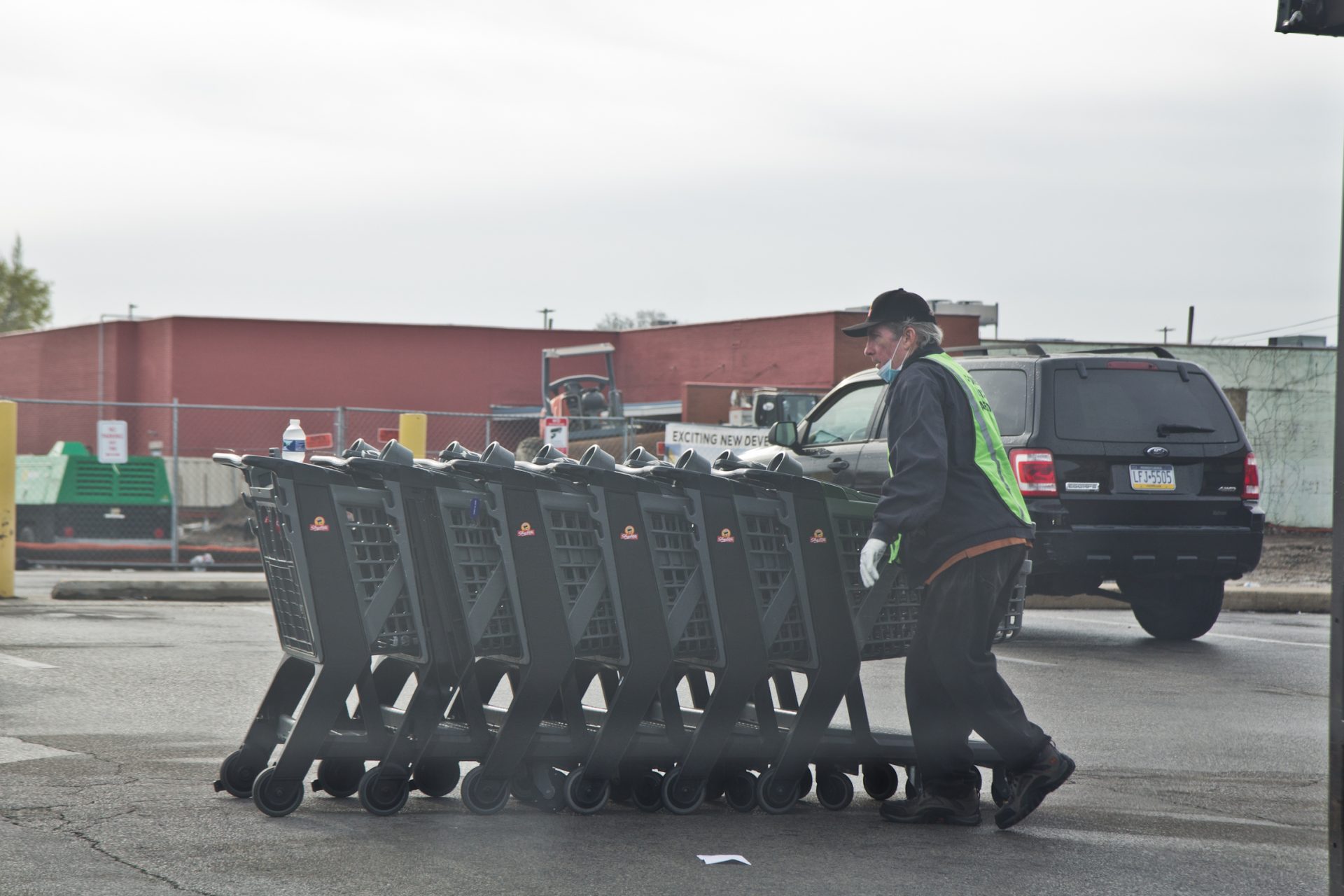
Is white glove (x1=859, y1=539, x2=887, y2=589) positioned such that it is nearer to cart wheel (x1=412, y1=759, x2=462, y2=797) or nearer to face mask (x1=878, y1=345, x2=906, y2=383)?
face mask (x1=878, y1=345, x2=906, y2=383)

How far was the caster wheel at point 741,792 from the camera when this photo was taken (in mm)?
5562

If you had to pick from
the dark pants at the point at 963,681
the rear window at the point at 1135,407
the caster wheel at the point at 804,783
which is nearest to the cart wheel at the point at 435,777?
the caster wheel at the point at 804,783

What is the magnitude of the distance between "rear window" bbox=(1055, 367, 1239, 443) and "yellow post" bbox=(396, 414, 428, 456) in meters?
8.53

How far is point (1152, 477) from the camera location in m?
10.3

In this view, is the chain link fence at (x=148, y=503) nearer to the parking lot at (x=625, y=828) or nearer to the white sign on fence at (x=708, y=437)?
the white sign on fence at (x=708, y=437)

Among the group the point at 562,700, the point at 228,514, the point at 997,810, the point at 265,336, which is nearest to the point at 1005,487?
the point at 997,810

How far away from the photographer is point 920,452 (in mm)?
5367

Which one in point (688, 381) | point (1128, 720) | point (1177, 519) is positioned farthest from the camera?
point (688, 381)

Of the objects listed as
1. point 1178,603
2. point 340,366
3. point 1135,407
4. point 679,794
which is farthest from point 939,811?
point 340,366

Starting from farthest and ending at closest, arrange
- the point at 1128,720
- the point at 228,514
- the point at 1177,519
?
the point at 228,514, the point at 1177,519, the point at 1128,720

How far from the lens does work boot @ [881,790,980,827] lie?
213 inches

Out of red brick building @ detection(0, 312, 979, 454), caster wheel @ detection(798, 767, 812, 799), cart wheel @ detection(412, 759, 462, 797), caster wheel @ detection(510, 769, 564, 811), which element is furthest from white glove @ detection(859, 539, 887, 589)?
red brick building @ detection(0, 312, 979, 454)

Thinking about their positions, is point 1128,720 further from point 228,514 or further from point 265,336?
point 265,336

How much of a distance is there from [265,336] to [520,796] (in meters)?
30.1
